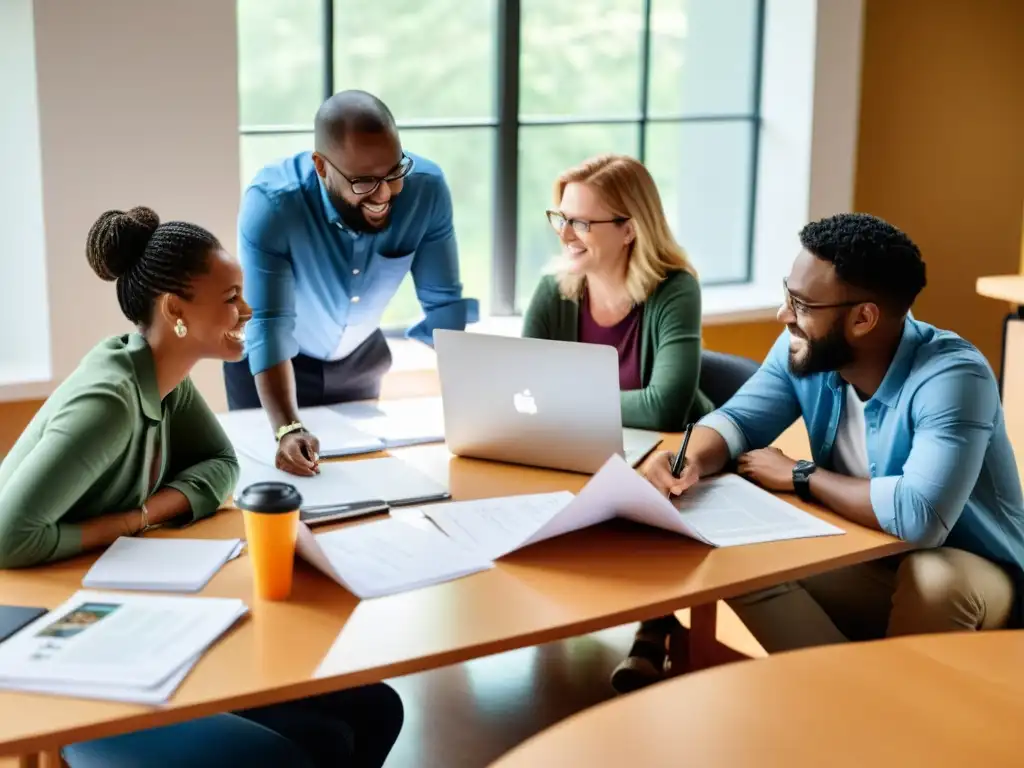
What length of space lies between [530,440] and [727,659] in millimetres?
617

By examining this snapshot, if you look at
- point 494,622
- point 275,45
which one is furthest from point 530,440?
point 275,45

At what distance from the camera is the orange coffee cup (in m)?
1.67

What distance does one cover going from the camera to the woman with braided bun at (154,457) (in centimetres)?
174

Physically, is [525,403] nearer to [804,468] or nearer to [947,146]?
[804,468]

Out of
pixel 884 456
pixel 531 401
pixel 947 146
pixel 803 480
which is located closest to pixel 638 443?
pixel 531 401

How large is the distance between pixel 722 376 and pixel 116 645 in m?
1.67

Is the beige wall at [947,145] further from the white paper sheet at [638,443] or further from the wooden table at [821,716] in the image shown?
the wooden table at [821,716]

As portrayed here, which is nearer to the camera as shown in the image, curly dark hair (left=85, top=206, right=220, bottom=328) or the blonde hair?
curly dark hair (left=85, top=206, right=220, bottom=328)

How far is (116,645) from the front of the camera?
5.03 ft

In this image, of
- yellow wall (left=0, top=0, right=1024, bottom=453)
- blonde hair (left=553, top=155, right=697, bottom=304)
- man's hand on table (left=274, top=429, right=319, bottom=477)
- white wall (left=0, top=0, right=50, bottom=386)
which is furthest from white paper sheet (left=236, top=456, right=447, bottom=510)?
yellow wall (left=0, top=0, right=1024, bottom=453)

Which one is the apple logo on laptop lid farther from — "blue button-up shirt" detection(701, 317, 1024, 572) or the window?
the window

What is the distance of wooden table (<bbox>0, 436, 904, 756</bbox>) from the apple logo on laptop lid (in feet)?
0.71

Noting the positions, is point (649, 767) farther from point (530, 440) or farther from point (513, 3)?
point (513, 3)

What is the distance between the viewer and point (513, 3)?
14.4ft
